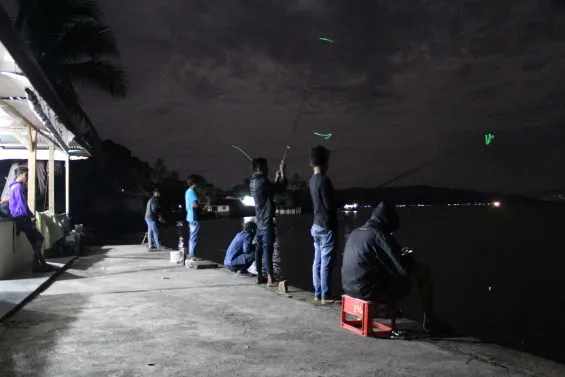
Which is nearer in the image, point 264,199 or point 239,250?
point 264,199

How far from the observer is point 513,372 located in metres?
3.95

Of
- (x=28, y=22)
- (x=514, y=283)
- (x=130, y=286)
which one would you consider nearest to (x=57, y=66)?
(x=28, y=22)

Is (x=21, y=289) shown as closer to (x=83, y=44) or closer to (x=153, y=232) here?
(x=153, y=232)

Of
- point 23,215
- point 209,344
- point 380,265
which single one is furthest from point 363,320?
point 23,215

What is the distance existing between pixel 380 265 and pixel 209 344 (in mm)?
1701

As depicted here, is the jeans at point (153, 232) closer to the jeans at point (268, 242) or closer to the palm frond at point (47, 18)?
the jeans at point (268, 242)

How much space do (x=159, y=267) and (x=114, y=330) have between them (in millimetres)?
5366

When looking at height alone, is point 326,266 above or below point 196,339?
above

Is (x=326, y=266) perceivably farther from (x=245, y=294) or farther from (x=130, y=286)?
(x=130, y=286)

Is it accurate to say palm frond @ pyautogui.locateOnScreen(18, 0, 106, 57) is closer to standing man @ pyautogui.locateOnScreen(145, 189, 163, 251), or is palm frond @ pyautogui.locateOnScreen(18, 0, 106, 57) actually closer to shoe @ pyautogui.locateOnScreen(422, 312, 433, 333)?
standing man @ pyautogui.locateOnScreen(145, 189, 163, 251)

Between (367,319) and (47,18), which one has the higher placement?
(47,18)

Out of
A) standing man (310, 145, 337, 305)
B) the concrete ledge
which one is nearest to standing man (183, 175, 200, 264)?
the concrete ledge

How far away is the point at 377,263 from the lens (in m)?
5.05

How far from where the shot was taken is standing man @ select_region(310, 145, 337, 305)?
6.43 metres
